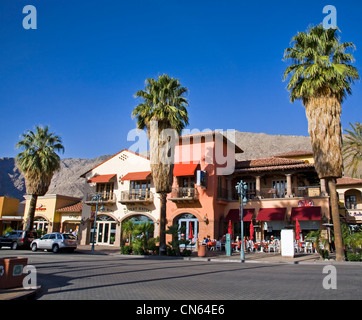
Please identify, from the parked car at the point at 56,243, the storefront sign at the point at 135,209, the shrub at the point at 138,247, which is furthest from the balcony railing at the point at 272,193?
the parked car at the point at 56,243

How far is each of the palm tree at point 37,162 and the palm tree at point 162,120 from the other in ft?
38.5

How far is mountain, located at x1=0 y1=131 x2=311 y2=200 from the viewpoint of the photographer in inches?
4695

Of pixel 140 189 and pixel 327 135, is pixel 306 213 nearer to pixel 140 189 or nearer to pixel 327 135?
pixel 327 135

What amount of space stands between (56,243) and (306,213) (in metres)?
20.0

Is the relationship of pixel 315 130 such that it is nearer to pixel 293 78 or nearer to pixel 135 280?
pixel 293 78

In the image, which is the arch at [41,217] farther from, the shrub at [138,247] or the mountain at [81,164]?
the mountain at [81,164]

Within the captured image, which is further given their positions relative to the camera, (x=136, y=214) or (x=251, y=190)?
(x=136, y=214)

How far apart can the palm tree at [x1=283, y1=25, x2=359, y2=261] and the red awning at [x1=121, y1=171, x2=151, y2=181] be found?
616 inches

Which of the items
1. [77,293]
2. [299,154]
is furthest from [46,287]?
[299,154]

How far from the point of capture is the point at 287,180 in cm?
2842

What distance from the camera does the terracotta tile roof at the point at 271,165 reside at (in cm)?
2770

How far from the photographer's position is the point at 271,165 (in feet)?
96.9

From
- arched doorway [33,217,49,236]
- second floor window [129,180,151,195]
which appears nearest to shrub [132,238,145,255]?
second floor window [129,180,151,195]

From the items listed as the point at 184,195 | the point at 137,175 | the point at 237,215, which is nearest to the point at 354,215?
the point at 237,215
